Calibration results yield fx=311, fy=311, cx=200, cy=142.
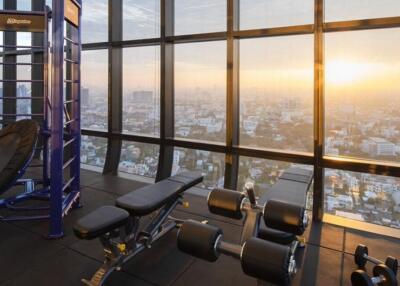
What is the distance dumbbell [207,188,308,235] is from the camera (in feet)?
5.59

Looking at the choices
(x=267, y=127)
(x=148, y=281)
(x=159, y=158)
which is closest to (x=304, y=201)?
(x=148, y=281)

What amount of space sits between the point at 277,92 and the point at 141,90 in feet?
6.64

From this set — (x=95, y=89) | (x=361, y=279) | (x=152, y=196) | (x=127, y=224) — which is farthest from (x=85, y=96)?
(x=361, y=279)

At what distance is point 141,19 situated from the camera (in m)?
4.44

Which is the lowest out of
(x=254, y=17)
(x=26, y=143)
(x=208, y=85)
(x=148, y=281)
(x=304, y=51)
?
(x=148, y=281)

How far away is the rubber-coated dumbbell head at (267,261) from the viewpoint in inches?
48.2

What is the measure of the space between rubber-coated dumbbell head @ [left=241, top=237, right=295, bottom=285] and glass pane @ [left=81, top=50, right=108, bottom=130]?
156 inches

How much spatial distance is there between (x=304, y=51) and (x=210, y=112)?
131 cm

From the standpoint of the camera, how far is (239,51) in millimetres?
3672

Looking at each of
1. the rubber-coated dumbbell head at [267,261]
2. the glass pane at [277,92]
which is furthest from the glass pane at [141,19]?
the rubber-coated dumbbell head at [267,261]

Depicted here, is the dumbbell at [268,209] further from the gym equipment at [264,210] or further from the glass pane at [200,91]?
the glass pane at [200,91]

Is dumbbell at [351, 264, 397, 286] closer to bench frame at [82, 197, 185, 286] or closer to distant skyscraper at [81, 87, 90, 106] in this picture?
bench frame at [82, 197, 185, 286]

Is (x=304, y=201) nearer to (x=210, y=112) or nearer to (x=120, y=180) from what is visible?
(x=210, y=112)

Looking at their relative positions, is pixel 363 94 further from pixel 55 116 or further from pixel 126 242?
pixel 55 116
